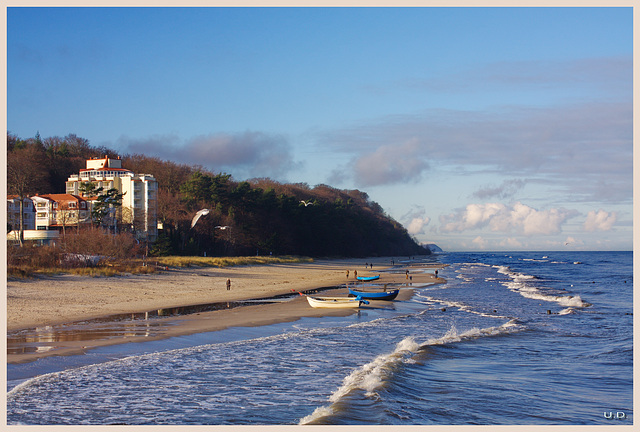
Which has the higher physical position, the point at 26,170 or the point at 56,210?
the point at 26,170

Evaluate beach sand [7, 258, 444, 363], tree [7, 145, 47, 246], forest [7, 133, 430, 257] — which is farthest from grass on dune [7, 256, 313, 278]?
tree [7, 145, 47, 246]

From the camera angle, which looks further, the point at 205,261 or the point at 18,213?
the point at 18,213

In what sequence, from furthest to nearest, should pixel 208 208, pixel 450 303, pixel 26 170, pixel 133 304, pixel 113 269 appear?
pixel 208 208
pixel 26 170
pixel 113 269
pixel 450 303
pixel 133 304

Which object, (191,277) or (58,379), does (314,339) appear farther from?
(191,277)

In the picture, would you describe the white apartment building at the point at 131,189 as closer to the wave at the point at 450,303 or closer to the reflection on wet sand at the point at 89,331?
the wave at the point at 450,303

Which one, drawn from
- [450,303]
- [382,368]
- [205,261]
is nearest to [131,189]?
[205,261]

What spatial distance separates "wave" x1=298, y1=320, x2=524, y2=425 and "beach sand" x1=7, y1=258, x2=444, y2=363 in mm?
6601

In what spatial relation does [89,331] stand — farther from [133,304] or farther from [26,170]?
[26,170]

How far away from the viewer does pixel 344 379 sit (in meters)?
12.6

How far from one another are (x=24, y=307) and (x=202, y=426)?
14716mm

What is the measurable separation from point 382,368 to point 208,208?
62.3 m

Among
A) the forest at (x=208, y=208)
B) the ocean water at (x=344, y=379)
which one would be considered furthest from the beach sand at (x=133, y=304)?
the forest at (x=208, y=208)

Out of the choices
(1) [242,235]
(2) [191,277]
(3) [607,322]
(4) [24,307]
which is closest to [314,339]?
(4) [24,307]

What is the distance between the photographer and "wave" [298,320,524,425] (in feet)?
34.1
